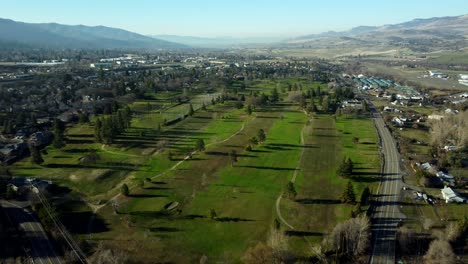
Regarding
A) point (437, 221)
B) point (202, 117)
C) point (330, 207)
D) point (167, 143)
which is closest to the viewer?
point (437, 221)

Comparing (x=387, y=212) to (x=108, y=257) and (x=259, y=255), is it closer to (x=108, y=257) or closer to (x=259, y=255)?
(x=259, y=255)

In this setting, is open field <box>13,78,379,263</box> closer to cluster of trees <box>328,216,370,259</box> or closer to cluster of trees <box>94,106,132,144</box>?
cluster of trees <box>94,106,132,144</box>

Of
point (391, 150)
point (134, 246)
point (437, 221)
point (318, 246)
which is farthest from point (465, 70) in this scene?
point (134, 246)

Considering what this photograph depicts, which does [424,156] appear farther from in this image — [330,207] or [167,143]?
[167,143]

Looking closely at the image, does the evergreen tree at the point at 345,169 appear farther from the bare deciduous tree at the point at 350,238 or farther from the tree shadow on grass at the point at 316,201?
the bare deciduous tree at the point at 350,238

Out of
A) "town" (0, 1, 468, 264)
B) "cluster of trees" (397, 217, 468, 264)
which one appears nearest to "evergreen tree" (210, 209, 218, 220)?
"town" (0, 1, 468, 264)

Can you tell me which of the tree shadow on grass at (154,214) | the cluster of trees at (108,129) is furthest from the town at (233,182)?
the cluster of trees at (108,129)
